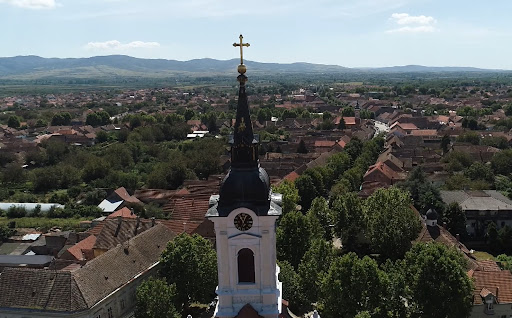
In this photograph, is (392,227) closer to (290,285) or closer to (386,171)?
(290,285)

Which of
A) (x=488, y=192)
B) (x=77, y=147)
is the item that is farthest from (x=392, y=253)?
(x=77, y=147)

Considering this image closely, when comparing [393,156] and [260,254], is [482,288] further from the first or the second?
[393,156]

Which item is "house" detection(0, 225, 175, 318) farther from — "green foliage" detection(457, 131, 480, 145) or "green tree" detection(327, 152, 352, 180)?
"green foliage" detection(457, 131, 480, 145)

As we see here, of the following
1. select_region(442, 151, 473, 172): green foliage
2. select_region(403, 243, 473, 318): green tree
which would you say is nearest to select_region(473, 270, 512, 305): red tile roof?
select_region(403, 243, 473, 318): green tree

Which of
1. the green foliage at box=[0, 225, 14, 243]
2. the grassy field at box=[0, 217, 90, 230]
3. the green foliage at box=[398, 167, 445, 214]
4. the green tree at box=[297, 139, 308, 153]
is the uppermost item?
the green foliage at box=[398, 167, 445, 214]

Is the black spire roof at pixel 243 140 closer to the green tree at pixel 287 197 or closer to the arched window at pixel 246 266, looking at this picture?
the arched window at pixel 246 266
